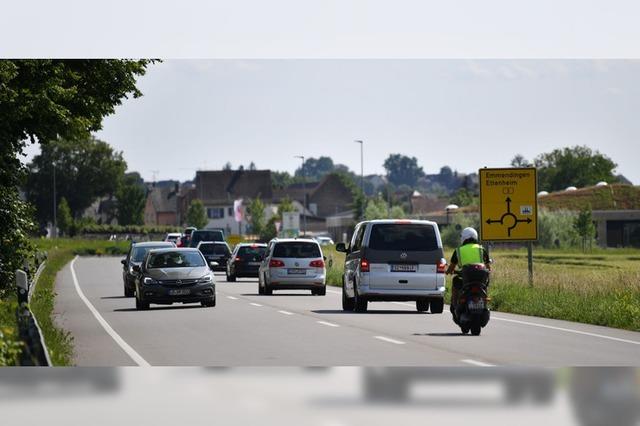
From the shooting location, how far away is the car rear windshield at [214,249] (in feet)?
202

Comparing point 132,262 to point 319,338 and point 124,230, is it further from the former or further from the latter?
point 124,230

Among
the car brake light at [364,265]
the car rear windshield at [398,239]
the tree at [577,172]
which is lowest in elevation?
the car brake light at [364,265]

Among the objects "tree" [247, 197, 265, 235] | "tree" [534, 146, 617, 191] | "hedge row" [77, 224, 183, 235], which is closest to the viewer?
"hedge row" [77, 224, 183, 235]

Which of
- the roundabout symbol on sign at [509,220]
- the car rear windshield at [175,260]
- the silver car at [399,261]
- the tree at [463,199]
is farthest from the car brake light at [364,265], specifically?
the tree at [463,199]

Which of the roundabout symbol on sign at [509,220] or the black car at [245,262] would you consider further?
the black car at [245,262]

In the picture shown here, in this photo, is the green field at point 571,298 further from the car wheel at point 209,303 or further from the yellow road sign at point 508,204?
the car wheel at point 209,303

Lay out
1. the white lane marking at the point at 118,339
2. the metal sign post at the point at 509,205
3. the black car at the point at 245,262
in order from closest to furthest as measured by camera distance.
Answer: the white lane marking at the point at 118,339 < the metal sign post at the point at 509,205 < the black car at the point at 245,262

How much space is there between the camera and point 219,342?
73.2 feet

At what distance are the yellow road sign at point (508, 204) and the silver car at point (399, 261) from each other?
6.66 m

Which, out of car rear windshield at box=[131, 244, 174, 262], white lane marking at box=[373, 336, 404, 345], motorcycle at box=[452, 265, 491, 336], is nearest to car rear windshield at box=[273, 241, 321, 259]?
car rear windshield at box=[131, 244, 174, 262]

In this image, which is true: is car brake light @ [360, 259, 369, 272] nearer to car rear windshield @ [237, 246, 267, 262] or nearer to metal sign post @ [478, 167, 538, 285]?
metal sign post @ [478, 167, 538, 285]

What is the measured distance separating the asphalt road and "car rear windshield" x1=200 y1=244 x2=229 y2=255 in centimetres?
2671

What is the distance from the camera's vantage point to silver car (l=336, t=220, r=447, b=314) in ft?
97.9

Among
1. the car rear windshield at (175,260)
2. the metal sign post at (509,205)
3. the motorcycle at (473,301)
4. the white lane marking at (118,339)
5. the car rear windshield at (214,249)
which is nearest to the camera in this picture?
the white lane marking at (118,339)
